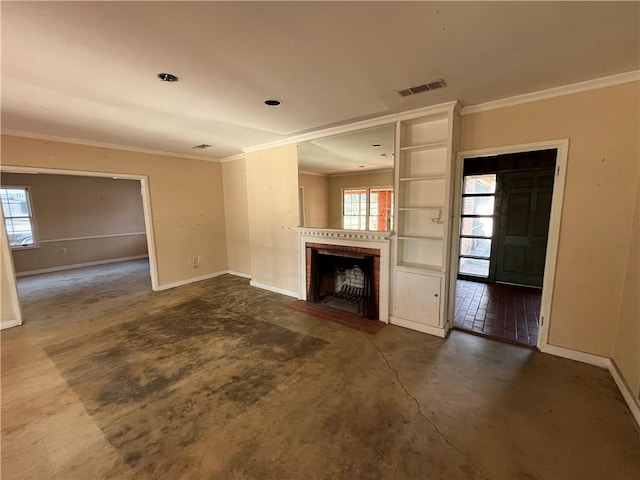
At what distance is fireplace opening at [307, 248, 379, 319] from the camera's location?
3592 millimetres

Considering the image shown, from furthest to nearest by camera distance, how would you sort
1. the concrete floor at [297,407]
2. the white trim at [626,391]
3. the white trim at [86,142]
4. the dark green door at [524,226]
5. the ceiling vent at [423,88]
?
→ 1. the dark green door at [524,226]
2. the white trim at [86,142]
3. the ceiling vent at [423,88]
4. the white trim at [626,391]
5. the concrete floor at [297,407]

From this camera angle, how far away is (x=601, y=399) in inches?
81.7

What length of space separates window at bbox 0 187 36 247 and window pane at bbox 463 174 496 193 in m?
10.1

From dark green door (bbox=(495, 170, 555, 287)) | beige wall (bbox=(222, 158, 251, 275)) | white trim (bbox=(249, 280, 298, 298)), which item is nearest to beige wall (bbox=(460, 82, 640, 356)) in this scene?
dark green door (bbox=(495, 170, 555, 287))

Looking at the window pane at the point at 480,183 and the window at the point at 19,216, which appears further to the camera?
the window at the point at 19,216

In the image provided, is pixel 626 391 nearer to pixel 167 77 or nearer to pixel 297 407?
pixel 297 407

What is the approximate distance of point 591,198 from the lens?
2.40 meters

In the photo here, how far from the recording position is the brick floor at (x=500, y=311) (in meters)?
3.16

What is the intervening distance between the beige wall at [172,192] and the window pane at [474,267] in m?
5.25

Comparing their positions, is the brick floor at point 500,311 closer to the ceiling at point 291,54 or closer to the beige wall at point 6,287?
the ceiling at point 291,54

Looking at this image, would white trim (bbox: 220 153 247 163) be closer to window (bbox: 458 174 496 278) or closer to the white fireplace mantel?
the white fireplace mantel

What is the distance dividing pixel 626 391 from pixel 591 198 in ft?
5.29

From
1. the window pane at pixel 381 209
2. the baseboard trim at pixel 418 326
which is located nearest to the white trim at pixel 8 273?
the window pane at pixel 381 209

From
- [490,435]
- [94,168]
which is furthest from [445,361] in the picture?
[94,168]
